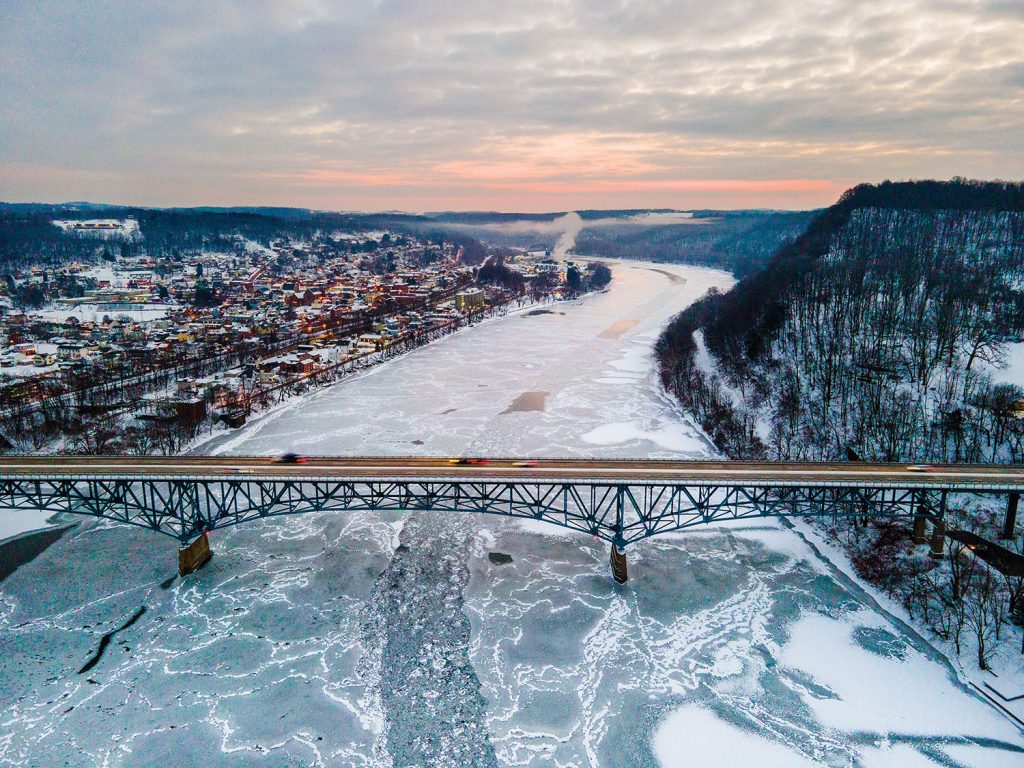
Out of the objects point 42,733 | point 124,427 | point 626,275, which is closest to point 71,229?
point 626,275

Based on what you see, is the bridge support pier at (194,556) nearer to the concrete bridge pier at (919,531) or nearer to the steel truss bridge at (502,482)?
the steel truss bridge at (502,482)

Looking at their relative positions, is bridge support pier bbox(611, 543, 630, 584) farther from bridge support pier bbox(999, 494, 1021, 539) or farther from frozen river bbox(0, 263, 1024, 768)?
bridge support pier bbox(999, 494, 1021, 539)

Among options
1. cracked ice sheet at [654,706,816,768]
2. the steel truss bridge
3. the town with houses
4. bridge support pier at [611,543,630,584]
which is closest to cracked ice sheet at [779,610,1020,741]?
cracked ice sheet at [654,706,816,768]

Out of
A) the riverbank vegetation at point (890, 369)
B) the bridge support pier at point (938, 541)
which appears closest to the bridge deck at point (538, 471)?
the bridge support pier at point (938, 541)

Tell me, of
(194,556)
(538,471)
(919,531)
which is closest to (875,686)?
(919,531)

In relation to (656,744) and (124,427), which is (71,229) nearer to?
(124,427)

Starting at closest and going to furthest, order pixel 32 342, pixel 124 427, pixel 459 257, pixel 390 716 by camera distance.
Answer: pixel 390 716
pixel 124 427
pixel 32 342
pixel 459 257
